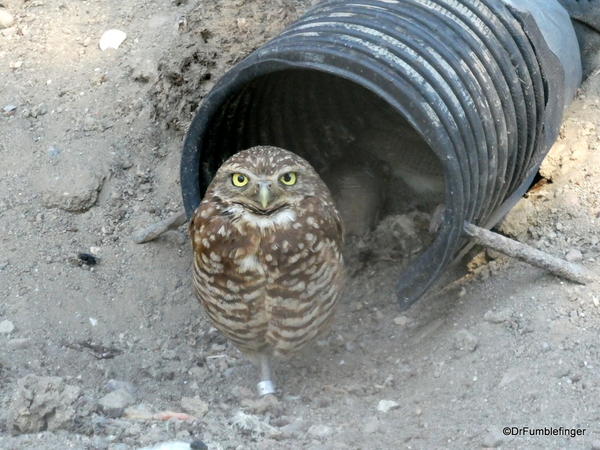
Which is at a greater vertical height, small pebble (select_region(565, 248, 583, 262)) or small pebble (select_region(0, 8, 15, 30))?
small pebble (select_region(0, 8, 15, 30))

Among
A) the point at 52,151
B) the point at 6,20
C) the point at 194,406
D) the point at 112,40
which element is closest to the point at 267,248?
the point at 194,406

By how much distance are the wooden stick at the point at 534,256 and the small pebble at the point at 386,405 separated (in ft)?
2.83

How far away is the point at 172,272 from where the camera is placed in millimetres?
4316

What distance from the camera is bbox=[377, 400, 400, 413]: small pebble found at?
3.37 m

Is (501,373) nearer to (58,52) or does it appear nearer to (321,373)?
(321,373)

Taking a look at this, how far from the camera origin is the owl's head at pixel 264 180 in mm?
3305

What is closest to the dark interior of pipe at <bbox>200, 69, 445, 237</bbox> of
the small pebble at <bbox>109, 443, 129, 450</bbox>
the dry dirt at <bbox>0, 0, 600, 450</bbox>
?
the dry dirt at <bbox>0, 0, 600, 450</bbox>

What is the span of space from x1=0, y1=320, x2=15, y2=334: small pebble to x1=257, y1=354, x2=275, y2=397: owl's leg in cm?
125

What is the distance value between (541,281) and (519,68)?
3.42ft

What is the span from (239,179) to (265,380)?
1036mm

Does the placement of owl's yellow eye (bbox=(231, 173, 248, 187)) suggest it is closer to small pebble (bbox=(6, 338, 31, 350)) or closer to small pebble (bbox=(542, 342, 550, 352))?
small pebble (bbox=(6, 338, 31, 350))

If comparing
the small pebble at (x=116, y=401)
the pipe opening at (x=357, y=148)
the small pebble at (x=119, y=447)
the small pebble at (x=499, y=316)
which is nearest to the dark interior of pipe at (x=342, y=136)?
the pipe opening at (x=357, y=148)

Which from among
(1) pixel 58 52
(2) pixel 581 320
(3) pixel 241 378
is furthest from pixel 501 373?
(1) pixel 58 52

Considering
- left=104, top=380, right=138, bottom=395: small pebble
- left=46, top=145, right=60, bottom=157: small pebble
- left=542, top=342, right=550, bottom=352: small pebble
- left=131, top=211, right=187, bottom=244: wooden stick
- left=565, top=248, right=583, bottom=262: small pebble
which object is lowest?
left=104, top=380, right=138, bottom=395: small pebble
